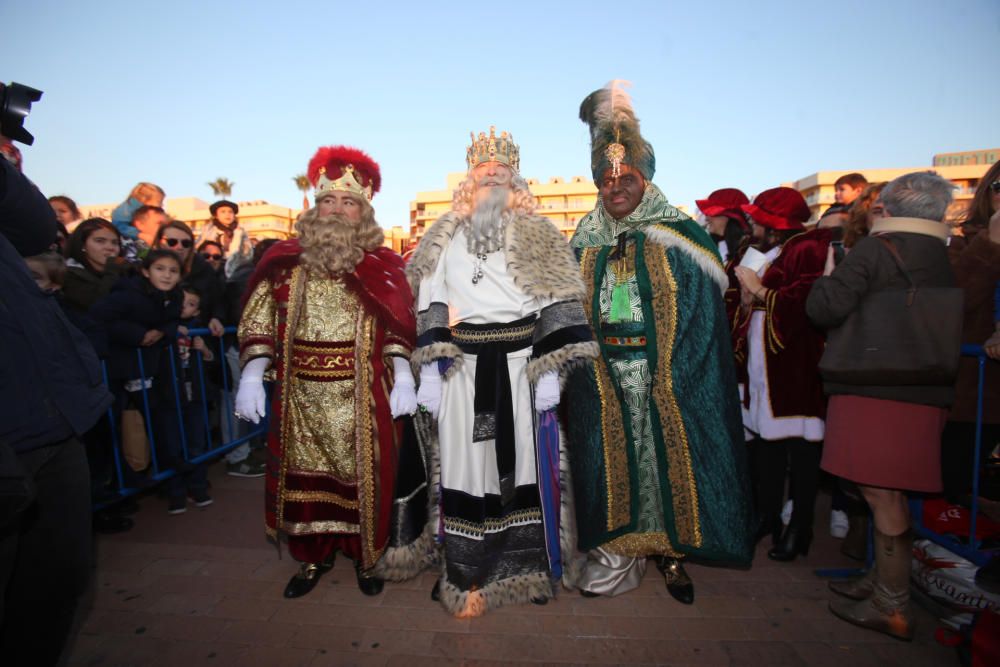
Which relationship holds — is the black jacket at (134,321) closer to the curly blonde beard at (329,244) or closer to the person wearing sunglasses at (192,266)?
the person wearing sunglasses at (192,266)

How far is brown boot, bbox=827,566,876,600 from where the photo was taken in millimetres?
2943

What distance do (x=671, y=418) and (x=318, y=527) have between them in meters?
2.23

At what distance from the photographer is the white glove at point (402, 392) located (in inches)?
118

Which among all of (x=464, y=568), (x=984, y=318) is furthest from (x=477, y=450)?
(x=984, y=318)

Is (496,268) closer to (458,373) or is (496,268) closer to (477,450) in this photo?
(458,373)

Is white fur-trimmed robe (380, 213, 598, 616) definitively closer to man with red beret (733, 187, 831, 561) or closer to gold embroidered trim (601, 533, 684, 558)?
gold embroidered trim (601, 533, 684, 558)

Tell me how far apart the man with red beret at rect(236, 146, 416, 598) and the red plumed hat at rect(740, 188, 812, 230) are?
8.62 ft

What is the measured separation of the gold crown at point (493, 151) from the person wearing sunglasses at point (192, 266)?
10.6ft

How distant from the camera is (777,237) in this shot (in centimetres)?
379

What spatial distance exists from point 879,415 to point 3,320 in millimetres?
3624

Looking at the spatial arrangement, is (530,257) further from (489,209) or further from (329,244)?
(329,244)

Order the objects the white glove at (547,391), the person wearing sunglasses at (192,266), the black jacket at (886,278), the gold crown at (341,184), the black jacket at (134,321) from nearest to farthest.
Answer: the black jacket at (886,278) < the white glove at (547,391) < the gold crown at (341,184) < the black jacket at (134,321) < the person wearing sunglasses at (192,266)

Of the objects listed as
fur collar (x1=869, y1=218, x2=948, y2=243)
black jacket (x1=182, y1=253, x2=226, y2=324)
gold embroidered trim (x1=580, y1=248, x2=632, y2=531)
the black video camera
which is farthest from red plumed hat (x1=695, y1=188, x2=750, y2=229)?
black jacket (x1=182, y1=253, x2=226, y2=324)

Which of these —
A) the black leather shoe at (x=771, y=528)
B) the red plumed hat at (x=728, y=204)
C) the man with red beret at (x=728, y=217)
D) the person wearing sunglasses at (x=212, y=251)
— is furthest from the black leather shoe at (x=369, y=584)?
the person wearing sunglasses at (x=212, y=251)
